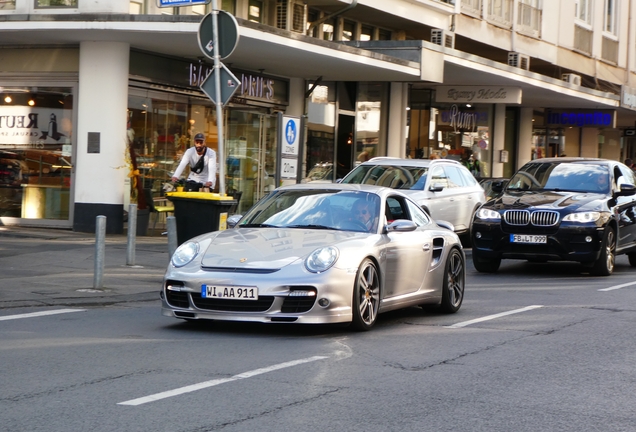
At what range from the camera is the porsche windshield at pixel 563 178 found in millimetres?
16625

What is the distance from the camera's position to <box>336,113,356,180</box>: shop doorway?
29.5 metres

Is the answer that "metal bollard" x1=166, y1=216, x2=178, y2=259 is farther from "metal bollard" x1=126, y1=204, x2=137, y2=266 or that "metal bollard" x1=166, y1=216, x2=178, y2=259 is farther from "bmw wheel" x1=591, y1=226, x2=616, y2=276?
"bmw wheel" x1=591, y1=226, x2=616, y2=276

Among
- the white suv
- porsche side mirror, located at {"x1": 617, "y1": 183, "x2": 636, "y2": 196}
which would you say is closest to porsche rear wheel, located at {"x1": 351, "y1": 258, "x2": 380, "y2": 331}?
porsche side mirror, located at {"x1": 617, "y1": 183, "x2": 636, "y2": 196}

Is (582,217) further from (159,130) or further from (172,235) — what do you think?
(159,130)

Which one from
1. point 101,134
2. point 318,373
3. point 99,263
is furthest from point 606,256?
point 101,134

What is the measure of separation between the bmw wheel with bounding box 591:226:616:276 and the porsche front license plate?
37.2 inches

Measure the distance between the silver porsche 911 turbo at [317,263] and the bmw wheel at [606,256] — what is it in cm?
525

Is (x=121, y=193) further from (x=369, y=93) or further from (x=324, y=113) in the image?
(x=369, y=93)

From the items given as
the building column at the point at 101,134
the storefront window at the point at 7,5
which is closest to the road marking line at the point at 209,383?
the building column at the point at 101,134

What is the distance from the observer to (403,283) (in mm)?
10227

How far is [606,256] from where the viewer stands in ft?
51.9

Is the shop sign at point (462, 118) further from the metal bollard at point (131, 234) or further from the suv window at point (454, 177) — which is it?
the metal bollard at point (131, 234)

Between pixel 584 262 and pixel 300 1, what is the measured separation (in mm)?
12767

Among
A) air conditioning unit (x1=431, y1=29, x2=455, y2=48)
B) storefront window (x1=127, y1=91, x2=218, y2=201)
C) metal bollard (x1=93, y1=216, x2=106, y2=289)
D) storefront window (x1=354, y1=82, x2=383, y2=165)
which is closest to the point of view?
metal bollard (x1=93, y1=216, x2=106, y2=289)
